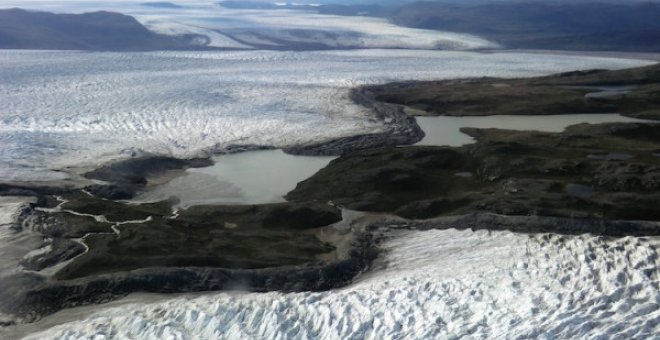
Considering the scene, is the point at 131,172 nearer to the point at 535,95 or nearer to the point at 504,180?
the point at 504,180

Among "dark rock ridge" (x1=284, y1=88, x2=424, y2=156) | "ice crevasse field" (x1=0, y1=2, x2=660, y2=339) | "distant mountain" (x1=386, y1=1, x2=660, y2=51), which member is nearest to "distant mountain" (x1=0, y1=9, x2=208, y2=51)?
"ice crevasse field" (x1=0, y1=2, x2=660, y2=339)

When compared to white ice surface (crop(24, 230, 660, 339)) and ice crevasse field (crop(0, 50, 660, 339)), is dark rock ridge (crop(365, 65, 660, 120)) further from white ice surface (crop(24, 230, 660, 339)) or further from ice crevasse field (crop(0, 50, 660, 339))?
white ice surface (crop(24, 230, 660, 339))

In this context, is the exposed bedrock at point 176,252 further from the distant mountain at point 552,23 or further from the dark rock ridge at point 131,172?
the distant mountain at point 552,23

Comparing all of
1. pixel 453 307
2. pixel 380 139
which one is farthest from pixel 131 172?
pixel 453 307

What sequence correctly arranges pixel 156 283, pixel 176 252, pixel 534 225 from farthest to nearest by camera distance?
pixel 534 225 → pixel 176 252 → pixel 156 283

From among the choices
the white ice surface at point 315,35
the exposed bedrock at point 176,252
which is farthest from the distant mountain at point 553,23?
the exposed bedrock at point 176,252
